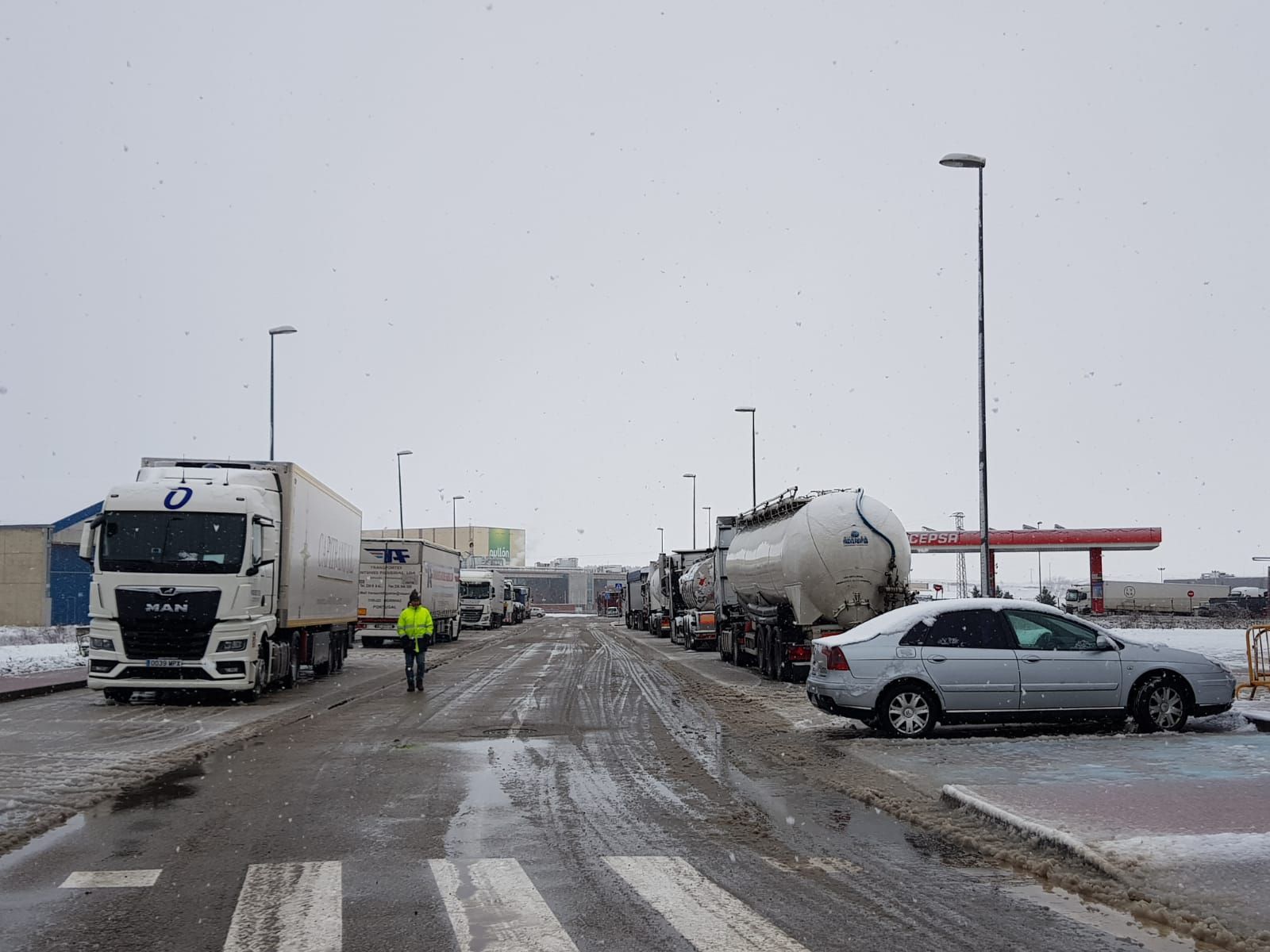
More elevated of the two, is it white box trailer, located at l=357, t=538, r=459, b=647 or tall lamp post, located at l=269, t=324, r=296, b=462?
tall lamp post, located at l=269, t=324, r=296, b=462

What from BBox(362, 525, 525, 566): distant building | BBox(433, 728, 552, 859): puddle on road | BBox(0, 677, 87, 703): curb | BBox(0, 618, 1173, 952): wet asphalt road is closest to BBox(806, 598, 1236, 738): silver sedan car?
BBox(0, 618, 1173, 952): wet asphalt road

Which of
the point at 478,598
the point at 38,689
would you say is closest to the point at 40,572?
the point at 478,598

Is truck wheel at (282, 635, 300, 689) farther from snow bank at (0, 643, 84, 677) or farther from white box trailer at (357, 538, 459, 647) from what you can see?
white box trailer at (357, 538, 459, 647)

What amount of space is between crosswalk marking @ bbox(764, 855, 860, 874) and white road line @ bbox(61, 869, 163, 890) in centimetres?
374

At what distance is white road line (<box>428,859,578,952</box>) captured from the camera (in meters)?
5.60

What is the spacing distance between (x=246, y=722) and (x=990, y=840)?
11.1 m

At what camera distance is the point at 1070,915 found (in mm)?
6223

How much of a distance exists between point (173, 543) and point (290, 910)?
43.7 ft

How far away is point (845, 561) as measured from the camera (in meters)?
21.9

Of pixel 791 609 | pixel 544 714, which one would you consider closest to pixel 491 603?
pixel 791 609

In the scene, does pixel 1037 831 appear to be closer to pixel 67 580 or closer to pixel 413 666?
pixel 413 666

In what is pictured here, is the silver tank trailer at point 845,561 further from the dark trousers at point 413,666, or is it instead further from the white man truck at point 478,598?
the white man truck at point 478,598

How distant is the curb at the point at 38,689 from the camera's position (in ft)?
64.6

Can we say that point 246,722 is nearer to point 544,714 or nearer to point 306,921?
point 544,714
